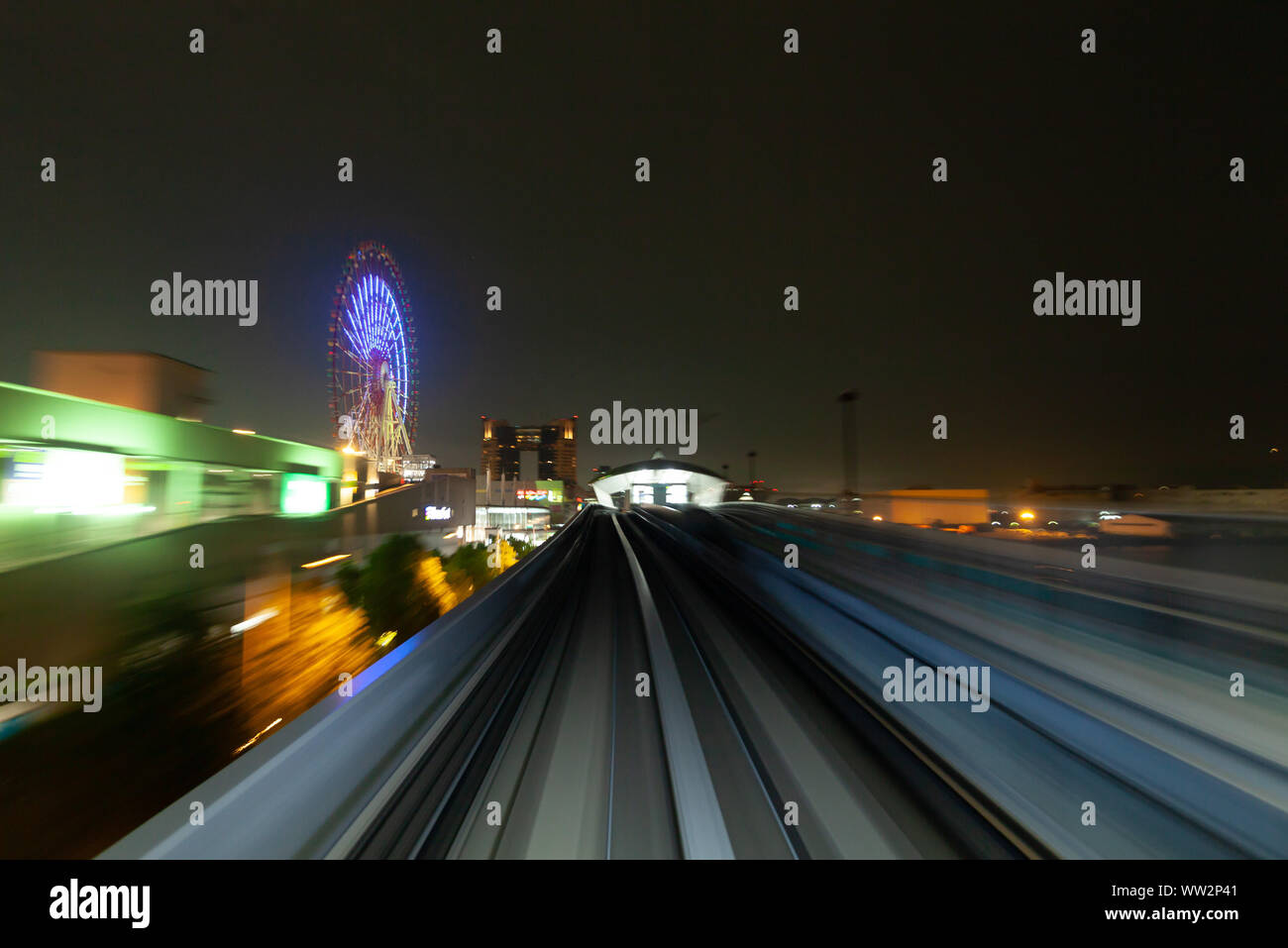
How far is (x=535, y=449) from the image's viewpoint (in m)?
132

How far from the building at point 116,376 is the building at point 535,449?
103 metres

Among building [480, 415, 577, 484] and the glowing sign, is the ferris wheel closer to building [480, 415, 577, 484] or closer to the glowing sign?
the glowing sign

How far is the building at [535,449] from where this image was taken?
407 feet

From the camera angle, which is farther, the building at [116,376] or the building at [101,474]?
the building at [116,376]

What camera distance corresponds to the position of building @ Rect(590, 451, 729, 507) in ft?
130

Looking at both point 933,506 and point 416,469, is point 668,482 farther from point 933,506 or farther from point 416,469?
point 933,506

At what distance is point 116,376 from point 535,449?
403 feet

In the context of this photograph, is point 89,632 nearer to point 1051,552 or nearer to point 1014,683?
point 1014,683

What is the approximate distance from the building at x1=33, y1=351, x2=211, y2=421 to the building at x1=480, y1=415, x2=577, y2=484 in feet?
339

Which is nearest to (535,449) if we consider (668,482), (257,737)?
(668,482)

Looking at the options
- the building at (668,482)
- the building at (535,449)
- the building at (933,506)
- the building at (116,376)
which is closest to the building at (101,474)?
the building at (116,376)

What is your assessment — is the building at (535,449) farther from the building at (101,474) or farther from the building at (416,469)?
the building at (101,474)

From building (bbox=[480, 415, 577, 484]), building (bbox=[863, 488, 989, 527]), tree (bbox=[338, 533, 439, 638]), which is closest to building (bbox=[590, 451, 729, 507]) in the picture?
tree (bbox=[338, 533, 439, 638])
